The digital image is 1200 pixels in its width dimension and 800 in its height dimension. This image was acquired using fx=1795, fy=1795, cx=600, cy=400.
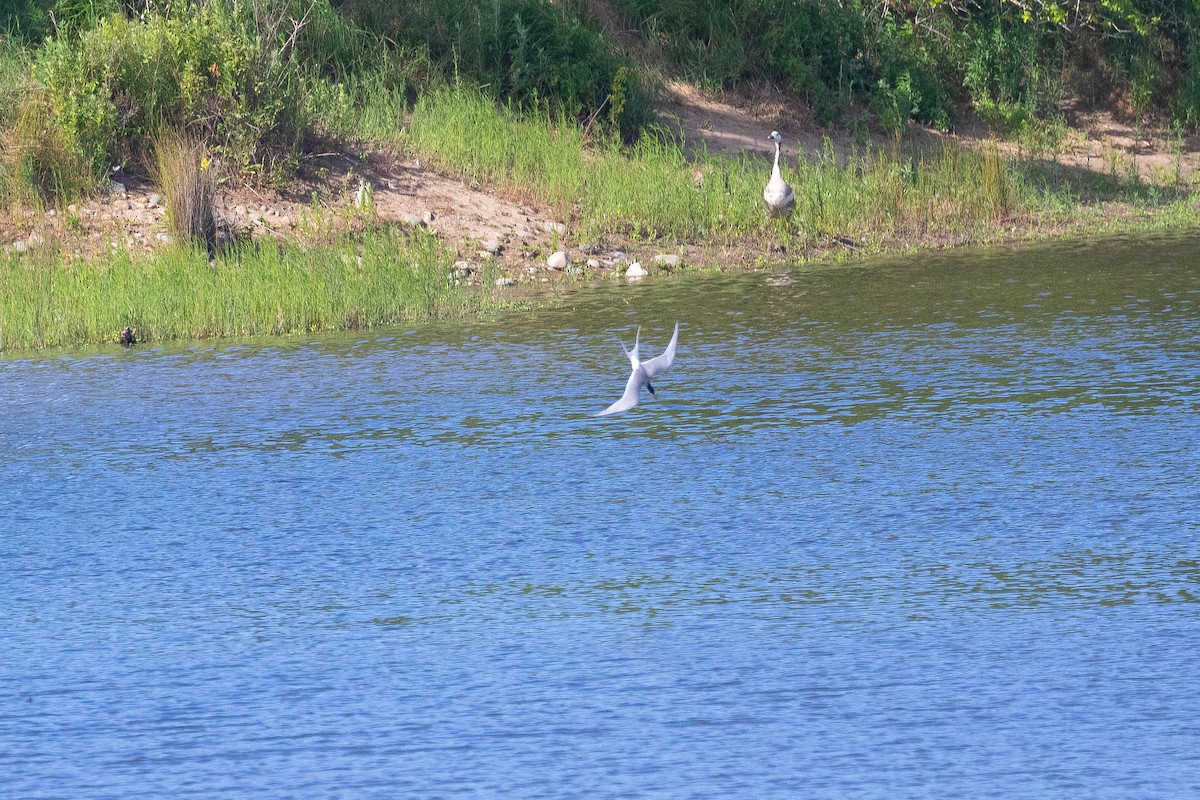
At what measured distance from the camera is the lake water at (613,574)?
4957 mm

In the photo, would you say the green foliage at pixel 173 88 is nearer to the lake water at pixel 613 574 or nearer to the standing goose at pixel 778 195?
the standing goose at pixel 778 195

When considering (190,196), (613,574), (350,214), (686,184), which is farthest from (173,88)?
(613,574)

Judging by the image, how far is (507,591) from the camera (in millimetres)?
6469

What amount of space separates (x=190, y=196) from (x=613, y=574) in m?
9.53

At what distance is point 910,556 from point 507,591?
1.52m

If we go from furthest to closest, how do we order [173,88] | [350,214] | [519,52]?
[519,52]
[173,88]
[350,214]

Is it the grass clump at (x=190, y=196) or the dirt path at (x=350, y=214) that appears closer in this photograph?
the grass clump at (x=190, y=196)

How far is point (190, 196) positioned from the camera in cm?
1519

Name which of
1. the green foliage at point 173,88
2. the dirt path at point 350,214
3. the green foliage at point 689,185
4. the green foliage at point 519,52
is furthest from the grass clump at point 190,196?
the green foliage at point 519,52

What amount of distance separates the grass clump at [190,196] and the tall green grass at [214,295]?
479mm

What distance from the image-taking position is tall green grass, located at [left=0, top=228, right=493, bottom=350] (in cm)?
1334

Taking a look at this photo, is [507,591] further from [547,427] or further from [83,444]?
[83,444]

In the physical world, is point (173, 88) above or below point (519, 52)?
below

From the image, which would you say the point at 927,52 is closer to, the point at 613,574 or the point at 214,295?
the point at 214,295
